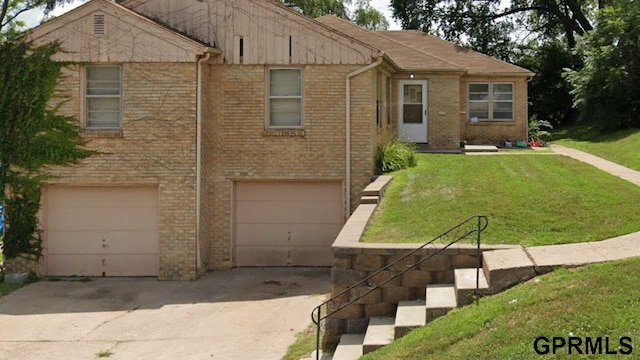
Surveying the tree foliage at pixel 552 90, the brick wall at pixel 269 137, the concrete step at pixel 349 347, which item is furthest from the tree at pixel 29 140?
the tree foliage at pixel 552 90

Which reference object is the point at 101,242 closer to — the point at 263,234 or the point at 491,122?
the point at 263,234

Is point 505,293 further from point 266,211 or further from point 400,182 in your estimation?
point 266,211

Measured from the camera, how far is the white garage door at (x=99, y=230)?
1590cm

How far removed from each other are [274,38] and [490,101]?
12.2 meters

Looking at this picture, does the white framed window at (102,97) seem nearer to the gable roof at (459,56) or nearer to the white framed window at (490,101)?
the gable roof at (459,56)

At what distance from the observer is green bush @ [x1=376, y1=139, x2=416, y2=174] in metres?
17.6

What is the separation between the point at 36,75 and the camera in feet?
51.4

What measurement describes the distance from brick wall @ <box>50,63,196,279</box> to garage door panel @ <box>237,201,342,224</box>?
143cm

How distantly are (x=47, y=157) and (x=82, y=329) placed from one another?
17.1 feet

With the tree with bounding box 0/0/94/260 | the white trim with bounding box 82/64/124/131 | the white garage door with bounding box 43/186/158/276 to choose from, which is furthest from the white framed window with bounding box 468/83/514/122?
the tree with bounding box 0/0/94/260

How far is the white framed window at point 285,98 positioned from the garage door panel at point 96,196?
3393 mm

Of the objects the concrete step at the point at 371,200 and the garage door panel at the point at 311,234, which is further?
the garage door panel at the point at 311,234

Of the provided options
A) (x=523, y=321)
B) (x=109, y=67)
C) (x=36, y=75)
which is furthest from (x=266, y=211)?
(x=523, y=321)

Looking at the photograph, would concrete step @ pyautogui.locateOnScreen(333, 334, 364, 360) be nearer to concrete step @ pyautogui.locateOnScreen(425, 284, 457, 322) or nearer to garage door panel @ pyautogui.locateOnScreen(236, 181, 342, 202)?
concrete step @ pyautogui.locateOnScreen(425, 284, 457, 322)
